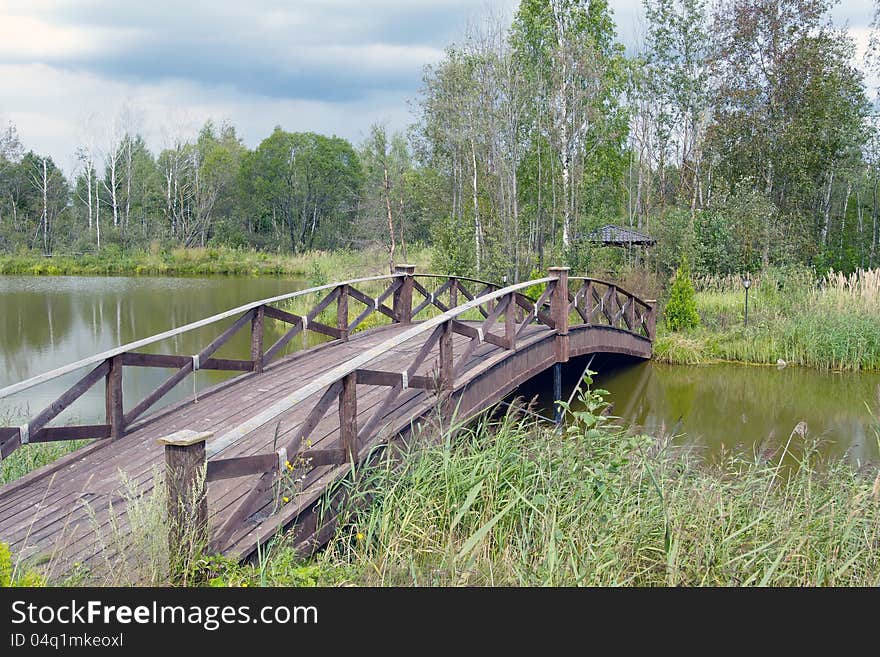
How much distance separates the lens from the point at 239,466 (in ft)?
11.3

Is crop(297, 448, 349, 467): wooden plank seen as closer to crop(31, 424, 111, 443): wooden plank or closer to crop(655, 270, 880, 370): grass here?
crop(31, 424, 111, 443): wooden plank

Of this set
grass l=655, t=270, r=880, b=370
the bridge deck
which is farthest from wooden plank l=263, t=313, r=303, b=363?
grass l=655, t=270, r=880, b=370

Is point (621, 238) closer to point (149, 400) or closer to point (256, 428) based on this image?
point (149, 400)

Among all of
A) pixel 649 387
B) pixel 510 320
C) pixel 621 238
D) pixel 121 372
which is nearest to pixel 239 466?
pixel 121 372

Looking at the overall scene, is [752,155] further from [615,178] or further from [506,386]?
[506,386]

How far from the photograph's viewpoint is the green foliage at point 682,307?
13.5m

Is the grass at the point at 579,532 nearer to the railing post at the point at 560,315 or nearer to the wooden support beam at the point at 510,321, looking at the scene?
the wooden support beam at the point at 510,321

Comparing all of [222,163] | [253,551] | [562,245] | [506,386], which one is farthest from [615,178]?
[222,163]

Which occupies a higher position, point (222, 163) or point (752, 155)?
point (222, 163)

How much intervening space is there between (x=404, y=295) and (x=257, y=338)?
2.49 m

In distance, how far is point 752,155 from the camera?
1950 centimetres

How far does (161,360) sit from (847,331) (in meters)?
10.9

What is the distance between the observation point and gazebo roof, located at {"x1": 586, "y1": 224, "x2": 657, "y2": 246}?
1714 centimetres

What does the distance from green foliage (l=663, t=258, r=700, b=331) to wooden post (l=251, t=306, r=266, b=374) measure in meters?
9.00
